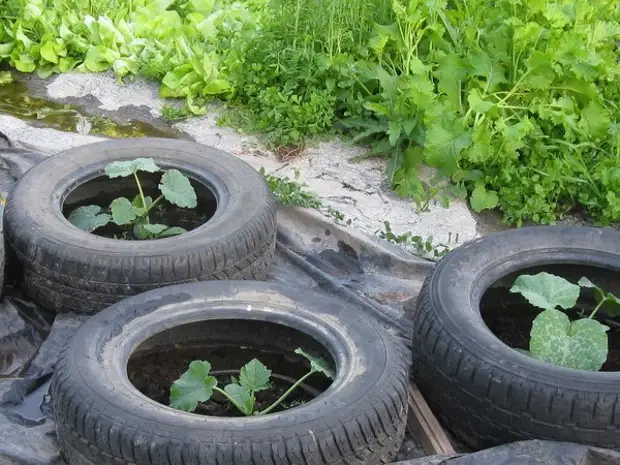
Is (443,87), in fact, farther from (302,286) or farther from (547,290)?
(547,290)

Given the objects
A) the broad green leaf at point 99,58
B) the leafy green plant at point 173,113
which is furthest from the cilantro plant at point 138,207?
the broad green leaf at point 99,58

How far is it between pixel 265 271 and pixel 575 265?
1445 mm

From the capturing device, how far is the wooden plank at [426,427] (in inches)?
153

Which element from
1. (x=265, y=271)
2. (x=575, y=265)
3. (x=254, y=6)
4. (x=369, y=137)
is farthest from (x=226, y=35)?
(x=575, y=265)

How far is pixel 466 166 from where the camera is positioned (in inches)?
226

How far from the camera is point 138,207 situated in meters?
4.95

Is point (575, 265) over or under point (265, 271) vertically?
over

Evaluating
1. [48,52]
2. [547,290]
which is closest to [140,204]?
[547,290]

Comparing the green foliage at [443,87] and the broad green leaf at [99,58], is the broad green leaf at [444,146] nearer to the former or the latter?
the green foliage at [443,87]

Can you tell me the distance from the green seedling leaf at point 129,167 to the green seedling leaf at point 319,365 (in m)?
1.46

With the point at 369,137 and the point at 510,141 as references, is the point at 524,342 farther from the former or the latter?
the point at 369,137

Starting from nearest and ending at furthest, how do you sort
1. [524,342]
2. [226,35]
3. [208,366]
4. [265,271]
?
1. [208,366]
2. [524,342]
3. [265,271]
4. [226,35]

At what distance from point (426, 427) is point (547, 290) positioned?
775 millimetres

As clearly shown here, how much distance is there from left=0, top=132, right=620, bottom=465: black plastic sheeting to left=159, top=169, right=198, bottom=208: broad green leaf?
0.55m
